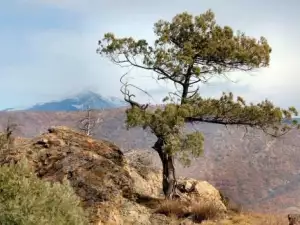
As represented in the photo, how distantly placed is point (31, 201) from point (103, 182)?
25.9 ft

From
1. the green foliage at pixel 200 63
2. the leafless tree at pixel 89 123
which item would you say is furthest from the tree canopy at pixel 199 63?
the leafless tree at pixel 89 123

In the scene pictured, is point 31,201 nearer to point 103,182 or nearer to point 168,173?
point 103,182

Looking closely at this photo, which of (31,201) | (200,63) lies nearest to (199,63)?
(200,63)

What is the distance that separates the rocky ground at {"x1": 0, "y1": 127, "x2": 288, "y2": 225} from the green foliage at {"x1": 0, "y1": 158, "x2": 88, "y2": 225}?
4.46 meters

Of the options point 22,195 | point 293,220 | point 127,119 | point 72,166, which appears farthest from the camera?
point 127,119

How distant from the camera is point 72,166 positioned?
68.4ft

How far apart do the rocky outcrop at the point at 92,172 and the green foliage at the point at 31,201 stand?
4.27 m

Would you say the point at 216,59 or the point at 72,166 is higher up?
the point at 216,59

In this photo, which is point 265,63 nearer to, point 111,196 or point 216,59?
point 216,59

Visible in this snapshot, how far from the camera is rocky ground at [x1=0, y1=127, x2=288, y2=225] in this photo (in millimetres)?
19672

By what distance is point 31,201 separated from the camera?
41.2 ft

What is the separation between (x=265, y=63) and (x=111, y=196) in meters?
11.7

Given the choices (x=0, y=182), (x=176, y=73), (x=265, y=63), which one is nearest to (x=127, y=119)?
(x=176, y=73)

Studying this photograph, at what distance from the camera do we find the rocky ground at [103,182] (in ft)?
64.5
